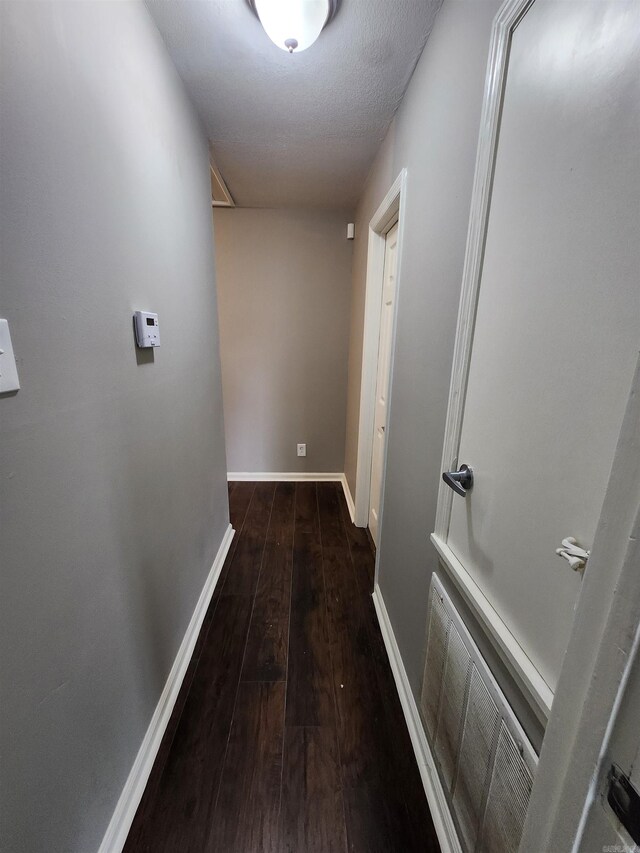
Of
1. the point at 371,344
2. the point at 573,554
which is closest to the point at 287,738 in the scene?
the point at 573,554

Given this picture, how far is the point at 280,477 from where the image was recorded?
3.28m

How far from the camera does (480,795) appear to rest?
0.70m

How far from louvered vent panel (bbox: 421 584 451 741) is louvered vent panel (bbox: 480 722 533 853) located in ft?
0.82

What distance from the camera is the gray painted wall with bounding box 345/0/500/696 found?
0.85m

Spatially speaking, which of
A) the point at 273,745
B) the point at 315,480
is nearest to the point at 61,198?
the point at 273,745

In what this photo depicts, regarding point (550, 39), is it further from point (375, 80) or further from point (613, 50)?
point (375, 80)

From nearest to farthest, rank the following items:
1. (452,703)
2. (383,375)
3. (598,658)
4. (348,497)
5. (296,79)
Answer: (598,658)
(452,703)
(296,79)
(383,375)
(348,497)

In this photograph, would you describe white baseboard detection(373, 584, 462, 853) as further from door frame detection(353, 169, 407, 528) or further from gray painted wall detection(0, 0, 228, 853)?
gray painted wall detection(0, 0, 228, 853)

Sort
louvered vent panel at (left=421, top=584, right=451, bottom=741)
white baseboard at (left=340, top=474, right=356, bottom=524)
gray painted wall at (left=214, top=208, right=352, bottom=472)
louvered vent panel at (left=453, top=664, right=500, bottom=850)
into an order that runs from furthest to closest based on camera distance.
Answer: gray painted wall at (left=214, top=208, right=352, bottom=472) < white baseboard at (left=340, top=474, right=356, bottom=524) < louvered vent panel at (left=421, top=584, right=451, bottom=741) < louvered vent panel at (left=453, top=664, right=500, bottom=850)

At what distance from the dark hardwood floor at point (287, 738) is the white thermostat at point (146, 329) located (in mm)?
1392

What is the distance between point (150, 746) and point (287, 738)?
0.47m

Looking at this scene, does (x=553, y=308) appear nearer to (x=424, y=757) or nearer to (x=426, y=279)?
(x=426, y=279)

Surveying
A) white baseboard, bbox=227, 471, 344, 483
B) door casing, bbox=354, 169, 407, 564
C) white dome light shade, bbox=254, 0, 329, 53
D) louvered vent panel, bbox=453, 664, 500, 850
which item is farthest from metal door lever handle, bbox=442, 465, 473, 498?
white baseboard, bbox=227, 471, 344, 483

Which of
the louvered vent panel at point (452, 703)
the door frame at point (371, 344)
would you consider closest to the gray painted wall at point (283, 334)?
the door frame at point (371, 344)
